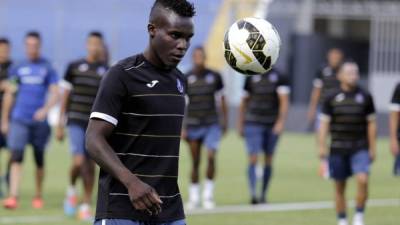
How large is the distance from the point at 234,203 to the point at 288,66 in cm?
2184

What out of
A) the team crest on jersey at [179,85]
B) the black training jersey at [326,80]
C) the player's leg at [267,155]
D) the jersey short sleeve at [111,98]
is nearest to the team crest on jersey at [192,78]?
the player's leg at [267,155]

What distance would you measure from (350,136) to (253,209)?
2.43 meters

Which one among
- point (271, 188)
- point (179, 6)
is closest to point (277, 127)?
point (271, 188)

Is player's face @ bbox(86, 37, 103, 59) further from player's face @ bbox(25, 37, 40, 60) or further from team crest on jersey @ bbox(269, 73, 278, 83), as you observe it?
team crest on jersey @ bbox(269, 73, 278, 83)

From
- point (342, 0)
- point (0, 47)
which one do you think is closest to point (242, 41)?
point (0, 47)

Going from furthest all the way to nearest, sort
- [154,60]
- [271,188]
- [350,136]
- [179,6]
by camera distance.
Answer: [271,188] → [350,136] → [154,60] → [179,6]

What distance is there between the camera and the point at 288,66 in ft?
121

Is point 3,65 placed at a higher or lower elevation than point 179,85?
lower

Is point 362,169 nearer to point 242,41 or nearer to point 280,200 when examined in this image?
point 280,200

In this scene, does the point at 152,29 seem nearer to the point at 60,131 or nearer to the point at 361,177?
the point at 361,177

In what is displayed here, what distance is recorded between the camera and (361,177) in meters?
12.4

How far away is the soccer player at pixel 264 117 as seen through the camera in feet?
51.1

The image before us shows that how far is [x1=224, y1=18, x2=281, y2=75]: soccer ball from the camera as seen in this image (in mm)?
7242

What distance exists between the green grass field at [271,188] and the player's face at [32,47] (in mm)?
2142
